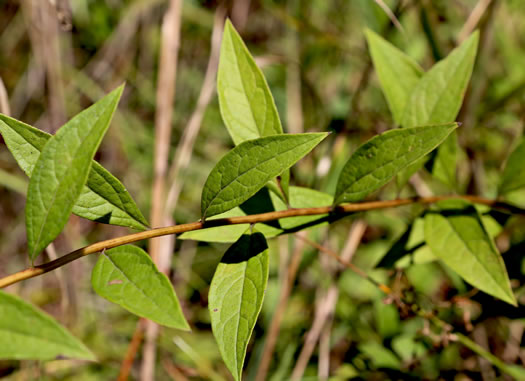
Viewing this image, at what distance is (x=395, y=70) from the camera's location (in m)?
1.03

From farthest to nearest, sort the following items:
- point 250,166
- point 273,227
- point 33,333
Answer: point 273,227 → point 250,166 → point 33,333

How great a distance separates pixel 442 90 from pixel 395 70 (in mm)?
140

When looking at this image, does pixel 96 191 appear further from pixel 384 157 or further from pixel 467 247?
pixel 467 247

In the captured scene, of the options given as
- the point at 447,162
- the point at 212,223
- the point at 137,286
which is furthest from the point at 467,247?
the point at 137,286

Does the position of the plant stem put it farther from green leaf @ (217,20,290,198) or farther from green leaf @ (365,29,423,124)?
green leaf @ (365,29,423,124)

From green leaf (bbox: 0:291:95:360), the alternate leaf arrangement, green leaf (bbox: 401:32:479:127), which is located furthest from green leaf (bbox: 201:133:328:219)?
green leaf (bbox: 401:32:479:127)

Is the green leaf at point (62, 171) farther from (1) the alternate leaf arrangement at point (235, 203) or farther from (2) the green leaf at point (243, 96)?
(2) the green leaf at point (243, 96)

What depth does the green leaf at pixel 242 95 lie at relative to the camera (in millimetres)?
795

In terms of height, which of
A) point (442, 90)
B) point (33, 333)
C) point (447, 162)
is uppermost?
point (442, 90)

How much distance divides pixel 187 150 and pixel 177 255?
0.55 metres

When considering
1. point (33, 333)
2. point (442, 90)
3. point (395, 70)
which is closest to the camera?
point (33, 333)

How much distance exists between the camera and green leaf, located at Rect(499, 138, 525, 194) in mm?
984

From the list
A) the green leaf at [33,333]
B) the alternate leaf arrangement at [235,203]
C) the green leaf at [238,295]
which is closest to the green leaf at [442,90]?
the alternate leaf arrangement at [235,203]

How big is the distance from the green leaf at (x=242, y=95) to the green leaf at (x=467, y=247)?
0.37m
